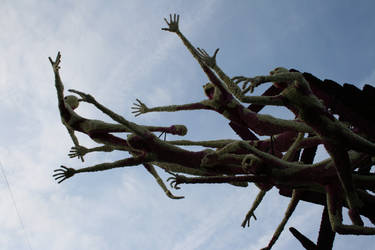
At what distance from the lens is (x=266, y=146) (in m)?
5.56

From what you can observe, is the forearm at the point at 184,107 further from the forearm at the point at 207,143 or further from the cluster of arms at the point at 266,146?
the forearm at the point at 207,143

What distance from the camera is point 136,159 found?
5098mm

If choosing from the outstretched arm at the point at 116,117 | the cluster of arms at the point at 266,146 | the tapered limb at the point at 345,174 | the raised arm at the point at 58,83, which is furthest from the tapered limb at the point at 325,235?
the raised arm at the point at 58,83

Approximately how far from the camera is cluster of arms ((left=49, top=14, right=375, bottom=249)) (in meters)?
4.10

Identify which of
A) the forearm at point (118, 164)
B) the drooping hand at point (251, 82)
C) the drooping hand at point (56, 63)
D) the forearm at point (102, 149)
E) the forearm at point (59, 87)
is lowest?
the drooping hand at point (251, 82)

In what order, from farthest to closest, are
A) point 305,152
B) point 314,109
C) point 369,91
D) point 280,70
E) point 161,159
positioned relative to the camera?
point 305,152 < point 369,91 < point 161,159 < point 280,70 < point 314,109

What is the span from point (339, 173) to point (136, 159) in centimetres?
253

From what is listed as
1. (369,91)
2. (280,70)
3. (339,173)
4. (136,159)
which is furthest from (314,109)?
(136,159)

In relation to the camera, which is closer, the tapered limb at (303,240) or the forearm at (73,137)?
the forearm at (73,137)

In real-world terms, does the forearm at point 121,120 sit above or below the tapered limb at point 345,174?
above

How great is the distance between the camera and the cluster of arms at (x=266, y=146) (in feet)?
13.5

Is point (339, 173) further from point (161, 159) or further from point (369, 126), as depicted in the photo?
point (161, 159)

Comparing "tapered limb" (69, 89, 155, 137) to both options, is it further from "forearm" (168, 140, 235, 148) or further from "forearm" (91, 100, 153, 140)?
"forearm" (168, 140, 235, 148)

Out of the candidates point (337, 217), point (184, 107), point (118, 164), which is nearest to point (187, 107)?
point (184, 107)
